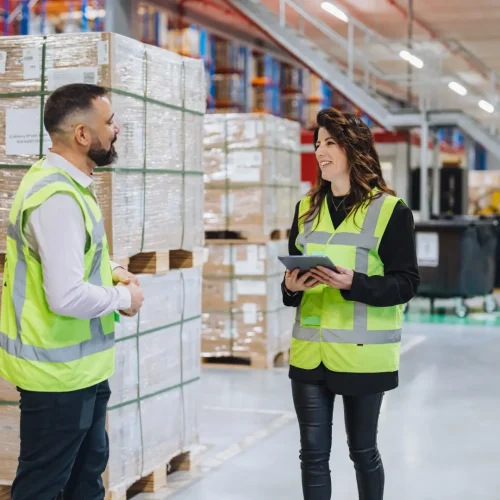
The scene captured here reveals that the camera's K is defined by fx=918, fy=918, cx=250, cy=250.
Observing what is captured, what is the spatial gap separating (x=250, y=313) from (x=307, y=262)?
4995mm

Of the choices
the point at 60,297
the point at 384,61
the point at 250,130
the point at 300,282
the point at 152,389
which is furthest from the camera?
the point at 384,61

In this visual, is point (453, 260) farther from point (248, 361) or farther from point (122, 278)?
point (122, 278)

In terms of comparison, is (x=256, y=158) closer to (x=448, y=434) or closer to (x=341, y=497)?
(x=448, y=434)

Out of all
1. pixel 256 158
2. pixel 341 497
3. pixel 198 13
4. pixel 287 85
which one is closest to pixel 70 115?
pixel 341 497

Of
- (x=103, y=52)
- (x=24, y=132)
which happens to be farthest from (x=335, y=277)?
(x=24, y=132)

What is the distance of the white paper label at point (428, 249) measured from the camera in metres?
11.4

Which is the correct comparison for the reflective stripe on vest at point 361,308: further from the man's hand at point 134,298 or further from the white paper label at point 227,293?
the white paper label at point 227,293

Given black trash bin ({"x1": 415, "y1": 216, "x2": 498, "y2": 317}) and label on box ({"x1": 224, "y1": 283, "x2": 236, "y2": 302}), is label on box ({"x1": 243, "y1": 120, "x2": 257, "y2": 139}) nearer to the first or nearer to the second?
label on box ({"x1": 224, "y1": 283, "x2": 236, "y2": 302})

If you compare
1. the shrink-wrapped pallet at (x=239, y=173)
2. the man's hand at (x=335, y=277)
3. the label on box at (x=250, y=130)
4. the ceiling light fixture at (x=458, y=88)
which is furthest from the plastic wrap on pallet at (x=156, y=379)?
the ceiling light fixture at (x=458, y=88)

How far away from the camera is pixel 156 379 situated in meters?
4.52

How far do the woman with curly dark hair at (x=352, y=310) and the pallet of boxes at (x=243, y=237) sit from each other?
461cm

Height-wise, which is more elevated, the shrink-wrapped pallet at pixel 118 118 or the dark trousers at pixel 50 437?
the shrink-wrapped pallet at pixel 118 118

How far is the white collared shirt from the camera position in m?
2.68

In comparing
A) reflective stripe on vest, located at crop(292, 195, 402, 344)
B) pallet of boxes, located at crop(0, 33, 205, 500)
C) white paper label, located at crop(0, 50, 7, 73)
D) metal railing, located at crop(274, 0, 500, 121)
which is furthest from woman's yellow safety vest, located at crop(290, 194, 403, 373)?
metal railing, located at crop(274, 0, 500, 121)
